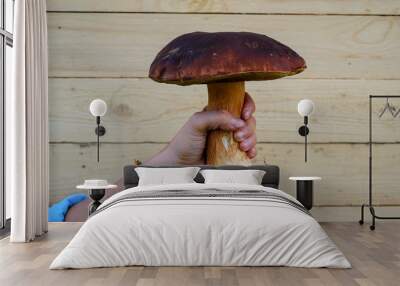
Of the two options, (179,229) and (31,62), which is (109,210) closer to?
(179,229)

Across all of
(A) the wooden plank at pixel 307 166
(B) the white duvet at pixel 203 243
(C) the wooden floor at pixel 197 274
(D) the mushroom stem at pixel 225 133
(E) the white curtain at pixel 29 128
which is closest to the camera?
(C) the wooden floor at pixel 197 274

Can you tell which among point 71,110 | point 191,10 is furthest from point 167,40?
point 71,110

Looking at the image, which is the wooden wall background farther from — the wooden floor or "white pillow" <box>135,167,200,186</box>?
the wooden floor

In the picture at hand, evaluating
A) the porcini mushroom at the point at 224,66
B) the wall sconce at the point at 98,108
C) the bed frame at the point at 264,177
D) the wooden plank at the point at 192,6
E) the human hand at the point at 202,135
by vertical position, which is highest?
the wooden plank at the point at 192,6

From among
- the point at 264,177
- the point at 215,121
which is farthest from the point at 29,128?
the point at 264,177

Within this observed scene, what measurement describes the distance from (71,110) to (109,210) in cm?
227

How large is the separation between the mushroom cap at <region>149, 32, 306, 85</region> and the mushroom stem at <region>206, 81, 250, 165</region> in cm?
15

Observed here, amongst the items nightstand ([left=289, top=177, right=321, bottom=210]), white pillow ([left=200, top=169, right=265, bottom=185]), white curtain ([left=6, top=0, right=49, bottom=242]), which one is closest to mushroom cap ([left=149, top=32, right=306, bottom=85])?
white pillow ([left=200, top=169, right=265, bottom=185])

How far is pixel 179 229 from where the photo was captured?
3609 millimetres

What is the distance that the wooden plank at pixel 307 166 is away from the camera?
5.83 metres

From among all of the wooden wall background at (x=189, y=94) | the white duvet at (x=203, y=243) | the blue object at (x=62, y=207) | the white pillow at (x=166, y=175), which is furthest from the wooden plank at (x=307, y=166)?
the white duvet at (x=203, y=243)

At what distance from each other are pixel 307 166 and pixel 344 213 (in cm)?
62

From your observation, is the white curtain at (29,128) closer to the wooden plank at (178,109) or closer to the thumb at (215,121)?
the wooden plank at (178,109)

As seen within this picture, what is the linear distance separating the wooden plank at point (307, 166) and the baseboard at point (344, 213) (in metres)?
0.06
